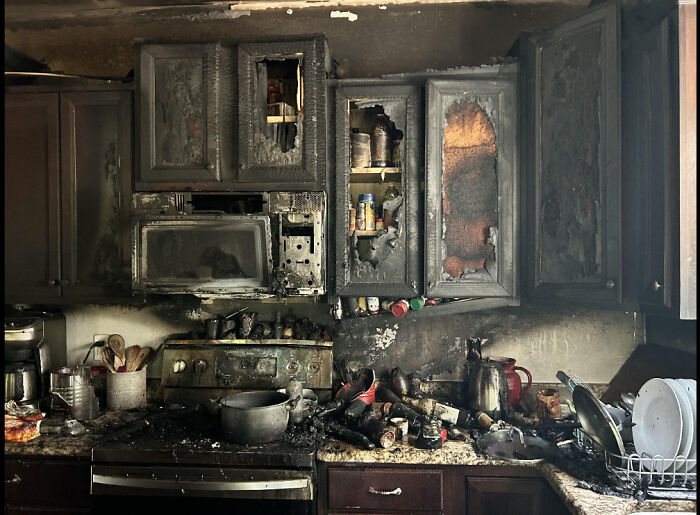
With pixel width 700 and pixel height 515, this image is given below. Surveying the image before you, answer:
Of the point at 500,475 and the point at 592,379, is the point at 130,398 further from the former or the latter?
the point at 592,379

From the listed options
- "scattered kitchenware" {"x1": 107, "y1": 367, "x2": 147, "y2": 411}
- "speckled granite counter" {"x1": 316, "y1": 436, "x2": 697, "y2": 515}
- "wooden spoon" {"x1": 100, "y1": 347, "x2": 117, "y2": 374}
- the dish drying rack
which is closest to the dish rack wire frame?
the dish drying rack

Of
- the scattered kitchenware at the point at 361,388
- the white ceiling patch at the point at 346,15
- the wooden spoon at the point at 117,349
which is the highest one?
the white ceiling patch at the point at 346,15

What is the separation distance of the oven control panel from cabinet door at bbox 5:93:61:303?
714mm

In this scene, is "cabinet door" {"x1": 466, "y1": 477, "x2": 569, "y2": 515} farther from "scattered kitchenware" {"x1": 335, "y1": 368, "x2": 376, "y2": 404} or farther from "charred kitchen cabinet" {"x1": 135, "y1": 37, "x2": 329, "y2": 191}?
"charred kitchen cabinet" {"x1": 135, "y1": 37, "x2": 329, "y2": 191}

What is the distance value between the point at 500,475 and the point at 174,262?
1.73 m

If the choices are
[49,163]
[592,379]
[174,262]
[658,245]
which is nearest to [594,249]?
[658,245]

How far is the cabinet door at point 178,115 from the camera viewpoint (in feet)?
8.32

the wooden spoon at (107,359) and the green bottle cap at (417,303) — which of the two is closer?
the green bottle cap at (417,303)

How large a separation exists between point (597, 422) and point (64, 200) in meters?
2.61

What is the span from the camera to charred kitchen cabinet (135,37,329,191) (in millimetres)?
2504

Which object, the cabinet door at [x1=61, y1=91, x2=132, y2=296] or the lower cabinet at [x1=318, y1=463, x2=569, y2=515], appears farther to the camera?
the cabinet door at [x1=61, y1=91, x2=132, y2=296]

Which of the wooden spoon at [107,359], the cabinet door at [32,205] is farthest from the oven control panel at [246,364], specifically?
the cabinet door at [32,205]

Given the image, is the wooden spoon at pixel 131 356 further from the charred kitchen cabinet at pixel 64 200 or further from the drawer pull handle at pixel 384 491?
the drawer pull handle at pixel 384 491

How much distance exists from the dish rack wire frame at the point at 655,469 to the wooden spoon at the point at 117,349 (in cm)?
232
